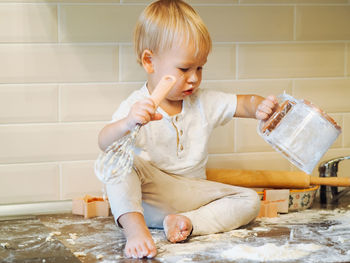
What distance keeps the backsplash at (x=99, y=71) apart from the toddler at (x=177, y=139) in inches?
8.0

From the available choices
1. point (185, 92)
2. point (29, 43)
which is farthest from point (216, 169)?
point (29, 43)

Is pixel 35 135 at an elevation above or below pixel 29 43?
below

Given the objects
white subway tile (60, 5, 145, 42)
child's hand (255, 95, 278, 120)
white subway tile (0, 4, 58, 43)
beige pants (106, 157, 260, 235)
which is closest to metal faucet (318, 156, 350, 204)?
beige pants (106, 157, 260, 235)

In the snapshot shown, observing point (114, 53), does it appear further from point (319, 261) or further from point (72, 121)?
point (319, 261)

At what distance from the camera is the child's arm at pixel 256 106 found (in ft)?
4.42

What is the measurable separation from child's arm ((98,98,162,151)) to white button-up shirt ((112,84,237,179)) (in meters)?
0.10

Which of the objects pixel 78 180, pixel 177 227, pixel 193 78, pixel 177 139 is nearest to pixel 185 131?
pixel 177 139

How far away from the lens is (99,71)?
1619 millimetres

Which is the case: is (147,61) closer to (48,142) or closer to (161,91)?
(161,91)

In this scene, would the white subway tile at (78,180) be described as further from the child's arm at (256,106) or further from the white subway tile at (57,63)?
the child's arm at (256,106)

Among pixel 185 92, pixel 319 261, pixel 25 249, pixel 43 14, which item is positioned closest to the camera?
pixel 319 261

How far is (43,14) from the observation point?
1570 millimetres

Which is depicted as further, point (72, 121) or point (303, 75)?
point (303, 75)

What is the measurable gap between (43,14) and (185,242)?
2.33 feet
